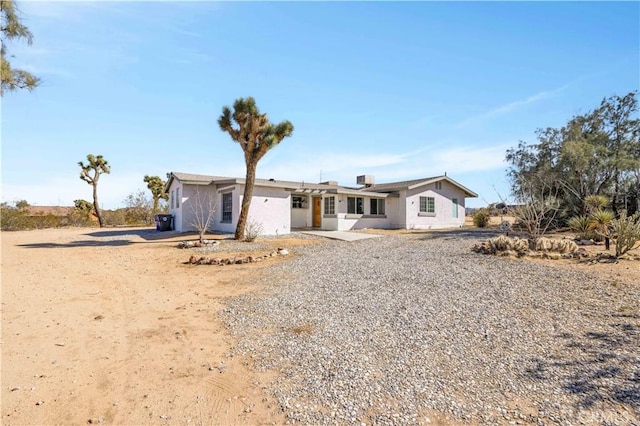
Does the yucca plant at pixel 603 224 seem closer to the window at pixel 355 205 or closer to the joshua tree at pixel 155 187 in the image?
the window at pixel 355 205

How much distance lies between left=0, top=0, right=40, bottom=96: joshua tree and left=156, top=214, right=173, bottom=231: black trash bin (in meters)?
11.5

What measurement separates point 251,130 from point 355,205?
9625mm

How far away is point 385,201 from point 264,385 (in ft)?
71.3

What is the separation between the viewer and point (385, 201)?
80.4 feet

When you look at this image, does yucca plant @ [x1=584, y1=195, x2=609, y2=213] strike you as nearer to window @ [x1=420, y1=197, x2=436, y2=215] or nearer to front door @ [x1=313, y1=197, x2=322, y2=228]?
window @ [x1=420, y1=197, x2=436, y2=215]

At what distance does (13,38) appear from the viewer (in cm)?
984

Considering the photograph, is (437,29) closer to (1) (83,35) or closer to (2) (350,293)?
(2) (350,293)

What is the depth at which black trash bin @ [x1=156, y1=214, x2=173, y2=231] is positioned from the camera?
20.6 metres

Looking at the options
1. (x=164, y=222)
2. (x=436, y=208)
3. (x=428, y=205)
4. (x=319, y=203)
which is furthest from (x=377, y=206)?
(x=164, y=222)

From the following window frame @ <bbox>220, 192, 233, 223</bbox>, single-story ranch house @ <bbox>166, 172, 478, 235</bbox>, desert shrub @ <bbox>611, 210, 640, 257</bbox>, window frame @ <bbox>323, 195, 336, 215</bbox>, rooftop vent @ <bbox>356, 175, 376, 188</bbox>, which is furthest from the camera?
rooftop vent @ <bbox>356, 175, 376, 188</bbox>

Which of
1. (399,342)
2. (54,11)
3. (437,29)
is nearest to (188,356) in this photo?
(399,342)

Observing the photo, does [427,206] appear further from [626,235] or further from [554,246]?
[626,235]

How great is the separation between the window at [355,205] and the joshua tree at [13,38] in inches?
636

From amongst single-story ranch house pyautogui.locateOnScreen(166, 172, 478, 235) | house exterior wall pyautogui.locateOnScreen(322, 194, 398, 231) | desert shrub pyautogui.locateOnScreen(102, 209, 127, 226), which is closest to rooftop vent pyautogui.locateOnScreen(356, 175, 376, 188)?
single-story ranch house pyautogui.locateOnScreen(166, 172, 478, 235)
